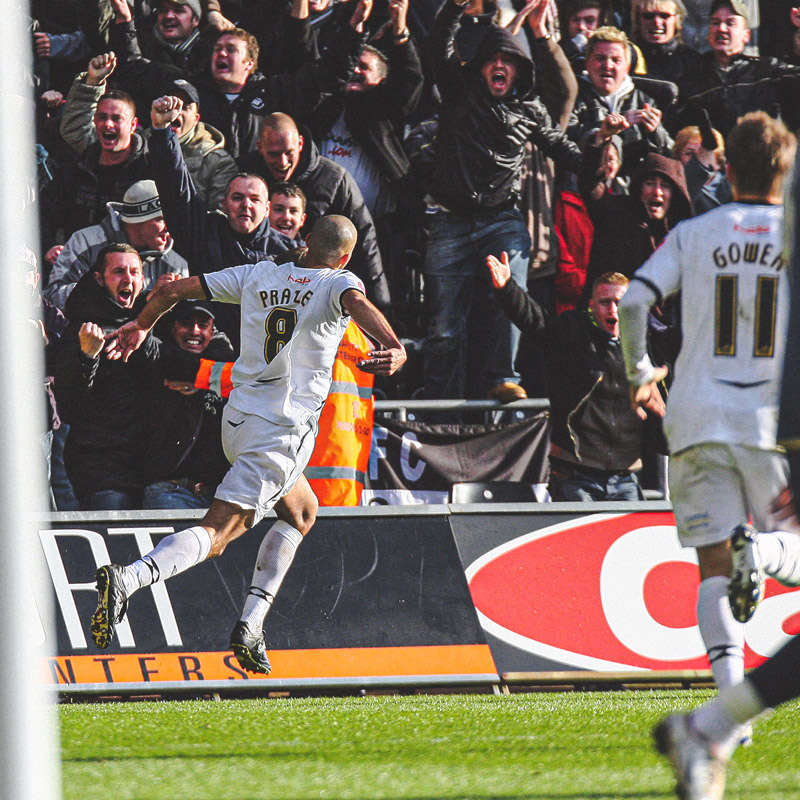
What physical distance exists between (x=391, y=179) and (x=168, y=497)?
3324 millimetres

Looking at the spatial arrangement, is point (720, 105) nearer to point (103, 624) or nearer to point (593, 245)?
point (593, 245)

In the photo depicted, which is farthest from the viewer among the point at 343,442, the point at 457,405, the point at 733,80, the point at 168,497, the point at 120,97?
the point at 733,80

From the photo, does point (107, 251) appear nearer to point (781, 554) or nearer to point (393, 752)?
point (393, 752)

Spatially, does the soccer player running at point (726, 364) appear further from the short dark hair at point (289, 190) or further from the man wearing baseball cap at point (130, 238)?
the man wearing baseball cap at point (130, 238)

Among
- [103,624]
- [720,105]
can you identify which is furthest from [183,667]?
[720,105]

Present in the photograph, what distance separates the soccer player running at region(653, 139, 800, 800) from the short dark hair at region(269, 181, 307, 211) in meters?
6.01

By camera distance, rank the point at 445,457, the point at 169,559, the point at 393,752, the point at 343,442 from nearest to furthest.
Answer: the point at 393,752 < the point at 169,559 < the point at 343,442 < the point at 445,457

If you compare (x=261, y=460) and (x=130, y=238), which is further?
(x=130, y=238)

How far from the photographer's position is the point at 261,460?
20.0 feet

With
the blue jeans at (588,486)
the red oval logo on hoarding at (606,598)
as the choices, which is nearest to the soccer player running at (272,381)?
the red oval logo on hoarding at (606,598)

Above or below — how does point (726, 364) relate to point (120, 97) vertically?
below

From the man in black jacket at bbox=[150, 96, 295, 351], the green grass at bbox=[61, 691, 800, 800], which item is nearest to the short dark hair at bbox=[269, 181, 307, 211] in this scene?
the man in black jacket at bbox=[150, 96, 295, 351]

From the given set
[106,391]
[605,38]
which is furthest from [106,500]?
[605,38]

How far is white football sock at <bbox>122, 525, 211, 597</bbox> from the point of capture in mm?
5747
